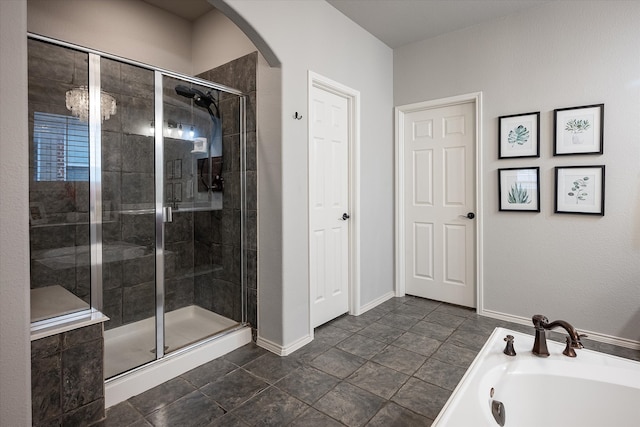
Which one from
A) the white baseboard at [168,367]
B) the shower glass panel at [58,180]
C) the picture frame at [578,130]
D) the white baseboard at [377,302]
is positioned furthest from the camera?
the white baseboard at [377,302]

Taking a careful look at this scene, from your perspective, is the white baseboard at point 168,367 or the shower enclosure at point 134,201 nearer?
the white baseboard at point 168,367

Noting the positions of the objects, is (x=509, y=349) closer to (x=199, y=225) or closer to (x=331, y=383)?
(x=331, y=383)

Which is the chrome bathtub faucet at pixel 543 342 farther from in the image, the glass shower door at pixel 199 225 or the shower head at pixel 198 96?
the shower head at pixel 198 96

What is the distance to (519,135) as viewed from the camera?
120 inches

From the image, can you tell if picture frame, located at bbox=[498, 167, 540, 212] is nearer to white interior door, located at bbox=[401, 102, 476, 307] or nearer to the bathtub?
white interior door, located at bbox=[401, 102, 476, 307]

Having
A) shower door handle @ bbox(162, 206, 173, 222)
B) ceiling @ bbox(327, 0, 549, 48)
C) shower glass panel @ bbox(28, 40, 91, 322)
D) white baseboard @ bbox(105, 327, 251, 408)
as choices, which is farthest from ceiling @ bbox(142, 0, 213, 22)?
white baseboard @ bbox(105, 327, 251, 408)

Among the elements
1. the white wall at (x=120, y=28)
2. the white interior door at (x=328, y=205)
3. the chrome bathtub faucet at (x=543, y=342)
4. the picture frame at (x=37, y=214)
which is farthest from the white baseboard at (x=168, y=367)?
the white wall at (x=120, y=28)

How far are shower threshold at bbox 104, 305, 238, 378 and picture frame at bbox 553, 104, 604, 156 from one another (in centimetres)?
318

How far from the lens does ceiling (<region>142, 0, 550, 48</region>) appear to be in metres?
2.93

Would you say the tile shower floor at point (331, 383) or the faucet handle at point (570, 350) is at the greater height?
the faucet handle at point (570, 350)

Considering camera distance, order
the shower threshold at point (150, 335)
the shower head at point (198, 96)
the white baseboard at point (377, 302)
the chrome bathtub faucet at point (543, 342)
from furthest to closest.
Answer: the white baseboard at point (377, 302) < the shower head at point (198, 96) < the shower threshold at point (150, 335) < the chrome bathtub faucet at point (543, 342)

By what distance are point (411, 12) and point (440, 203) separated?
→ 1.89 m

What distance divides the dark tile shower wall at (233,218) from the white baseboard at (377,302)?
1.21 m

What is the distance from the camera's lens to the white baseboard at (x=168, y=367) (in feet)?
6.44
